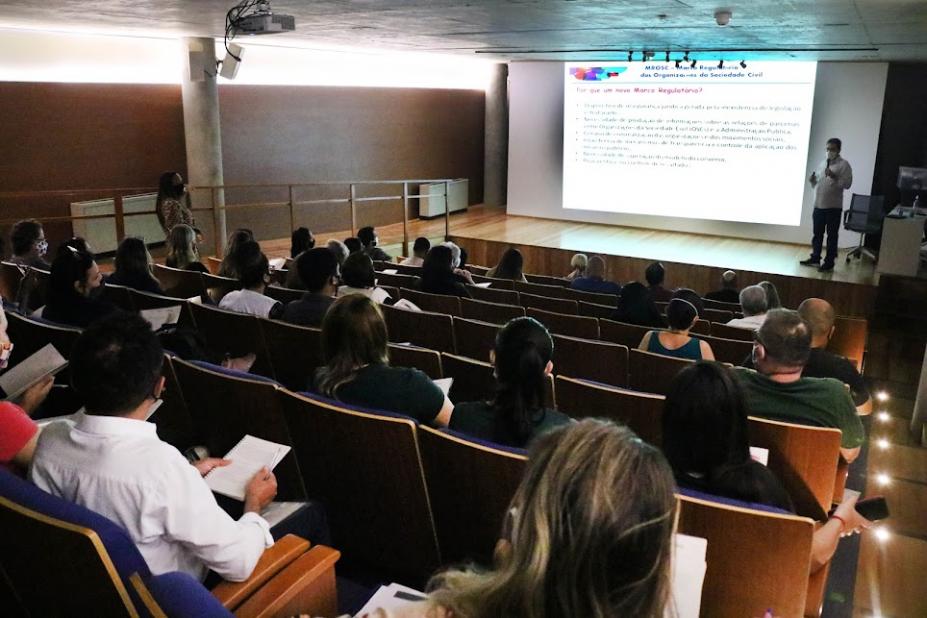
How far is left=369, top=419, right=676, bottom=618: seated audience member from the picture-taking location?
1.02m

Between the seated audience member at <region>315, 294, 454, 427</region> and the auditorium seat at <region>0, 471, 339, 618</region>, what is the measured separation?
0.94 metres

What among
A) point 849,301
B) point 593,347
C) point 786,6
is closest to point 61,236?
point 593,347

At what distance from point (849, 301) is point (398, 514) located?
739cm

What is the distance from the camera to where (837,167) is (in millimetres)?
8477

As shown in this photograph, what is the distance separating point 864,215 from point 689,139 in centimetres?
257

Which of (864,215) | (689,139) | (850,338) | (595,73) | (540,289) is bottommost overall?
(850,338)

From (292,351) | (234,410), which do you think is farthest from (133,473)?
(292,351)

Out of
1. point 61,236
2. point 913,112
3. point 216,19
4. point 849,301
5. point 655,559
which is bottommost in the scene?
point 849,301

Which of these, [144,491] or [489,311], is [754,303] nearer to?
Result: [489,311]

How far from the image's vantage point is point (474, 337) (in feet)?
13.1

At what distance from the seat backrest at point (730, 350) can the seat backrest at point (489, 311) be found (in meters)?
1.19

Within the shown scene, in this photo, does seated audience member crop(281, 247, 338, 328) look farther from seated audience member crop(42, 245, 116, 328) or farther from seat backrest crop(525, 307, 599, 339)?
seat backrest crop(525, 307, 599, 339)

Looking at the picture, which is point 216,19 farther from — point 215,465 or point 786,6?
point 215,465

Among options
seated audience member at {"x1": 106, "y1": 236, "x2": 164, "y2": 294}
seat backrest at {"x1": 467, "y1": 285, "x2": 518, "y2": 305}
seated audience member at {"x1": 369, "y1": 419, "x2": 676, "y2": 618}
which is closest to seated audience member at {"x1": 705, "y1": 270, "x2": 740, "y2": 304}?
seat backrest at {"x1": 467, "y1": 285, "x2": 518, "y2": 305}
